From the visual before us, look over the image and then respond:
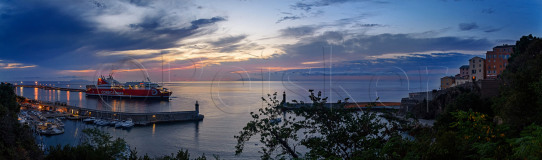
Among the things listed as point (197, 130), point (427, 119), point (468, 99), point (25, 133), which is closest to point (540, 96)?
point (468, 99)

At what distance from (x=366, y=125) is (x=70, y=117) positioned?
154ft

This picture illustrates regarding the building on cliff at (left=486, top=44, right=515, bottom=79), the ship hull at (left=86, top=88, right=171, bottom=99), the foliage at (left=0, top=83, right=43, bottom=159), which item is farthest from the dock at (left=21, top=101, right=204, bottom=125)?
the building on cliff at (left=486, top=44, right=515, bottom=79)

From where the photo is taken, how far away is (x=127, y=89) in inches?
3228

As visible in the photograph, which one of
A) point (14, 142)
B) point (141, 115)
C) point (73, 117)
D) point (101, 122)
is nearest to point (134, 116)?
point (141, 115)

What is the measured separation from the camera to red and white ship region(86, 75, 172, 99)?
7962cm

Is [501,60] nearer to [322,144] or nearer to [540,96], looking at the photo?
[540,96]

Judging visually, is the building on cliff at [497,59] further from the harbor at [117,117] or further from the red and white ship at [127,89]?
the red and white ship at [127,89]

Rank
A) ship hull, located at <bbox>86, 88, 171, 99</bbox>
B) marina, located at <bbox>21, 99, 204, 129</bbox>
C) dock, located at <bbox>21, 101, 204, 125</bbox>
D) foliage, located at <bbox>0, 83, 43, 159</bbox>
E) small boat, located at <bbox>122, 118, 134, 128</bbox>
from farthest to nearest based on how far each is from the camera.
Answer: ship hull, located at <bbox>86, 88, 171, 99</bbox>, dock, located at <bbox>21, 101, 204, 125</bbox>, marina, located at <bbox>21, 99, 204, 129</bbox>, small boat, located at <bbox>122, 118, 134, 128</bbox>, foliage, located at <bbox>0, 83, 43, 159</bbox>

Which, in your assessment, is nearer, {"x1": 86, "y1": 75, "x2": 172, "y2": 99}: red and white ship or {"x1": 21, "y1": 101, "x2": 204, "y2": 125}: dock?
{"x1": 21, "y1": 101, "x2": 204, "y2": 125}: dock

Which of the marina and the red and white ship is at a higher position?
the red and white ship

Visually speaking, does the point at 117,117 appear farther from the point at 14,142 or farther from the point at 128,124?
the point at 14,142

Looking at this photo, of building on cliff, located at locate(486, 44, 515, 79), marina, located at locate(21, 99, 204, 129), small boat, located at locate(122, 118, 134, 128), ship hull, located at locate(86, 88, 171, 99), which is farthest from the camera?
ship hull, located at locate(86, 88, 171, 99)

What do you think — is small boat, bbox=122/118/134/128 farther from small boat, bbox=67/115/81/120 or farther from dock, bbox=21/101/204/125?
small boat, bbox=67/115/81/120

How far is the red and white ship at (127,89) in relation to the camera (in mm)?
79625
